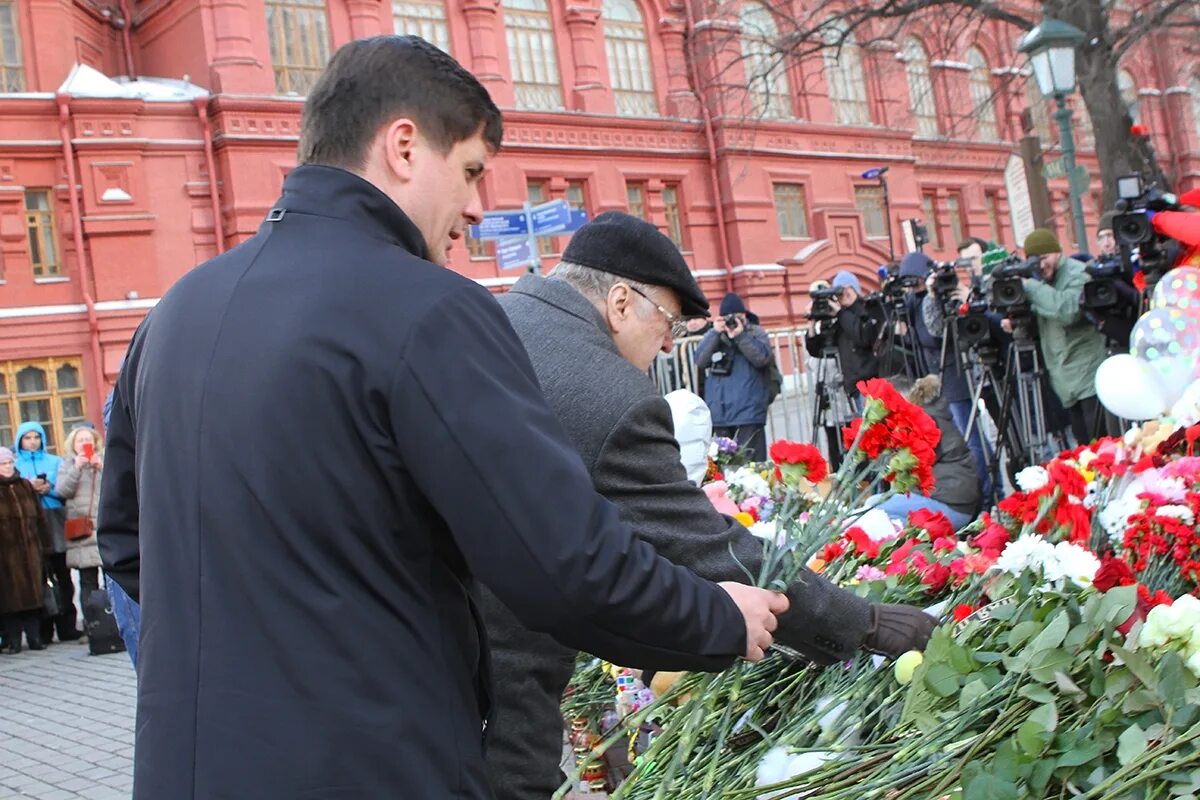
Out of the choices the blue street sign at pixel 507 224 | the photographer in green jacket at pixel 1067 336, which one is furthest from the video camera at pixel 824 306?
the blue street sign at pixel 507 224

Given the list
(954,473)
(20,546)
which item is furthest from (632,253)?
(20,546)

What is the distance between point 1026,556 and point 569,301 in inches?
40.9

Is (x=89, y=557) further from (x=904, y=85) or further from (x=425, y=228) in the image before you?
(x=904, y=85)

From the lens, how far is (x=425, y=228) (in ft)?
5.52

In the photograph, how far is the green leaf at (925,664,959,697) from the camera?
78.4 inches

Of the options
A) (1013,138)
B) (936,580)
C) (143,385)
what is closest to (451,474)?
(143,385)

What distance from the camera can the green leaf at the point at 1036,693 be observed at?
1.92 metres

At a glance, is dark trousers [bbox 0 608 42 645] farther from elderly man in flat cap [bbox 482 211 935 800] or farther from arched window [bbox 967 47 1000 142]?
arched window [bbox 967 47 1000 142]

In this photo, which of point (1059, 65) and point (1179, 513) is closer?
point (1179, 513)

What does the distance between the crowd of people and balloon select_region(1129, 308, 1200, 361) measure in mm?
7449

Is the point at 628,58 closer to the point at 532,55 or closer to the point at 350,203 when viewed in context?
the point at 532,55

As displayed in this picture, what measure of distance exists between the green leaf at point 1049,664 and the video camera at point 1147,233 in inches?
188

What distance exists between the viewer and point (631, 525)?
A: 2070mm

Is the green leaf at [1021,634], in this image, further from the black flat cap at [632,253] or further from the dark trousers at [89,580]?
the dark trousers at [89,580]
